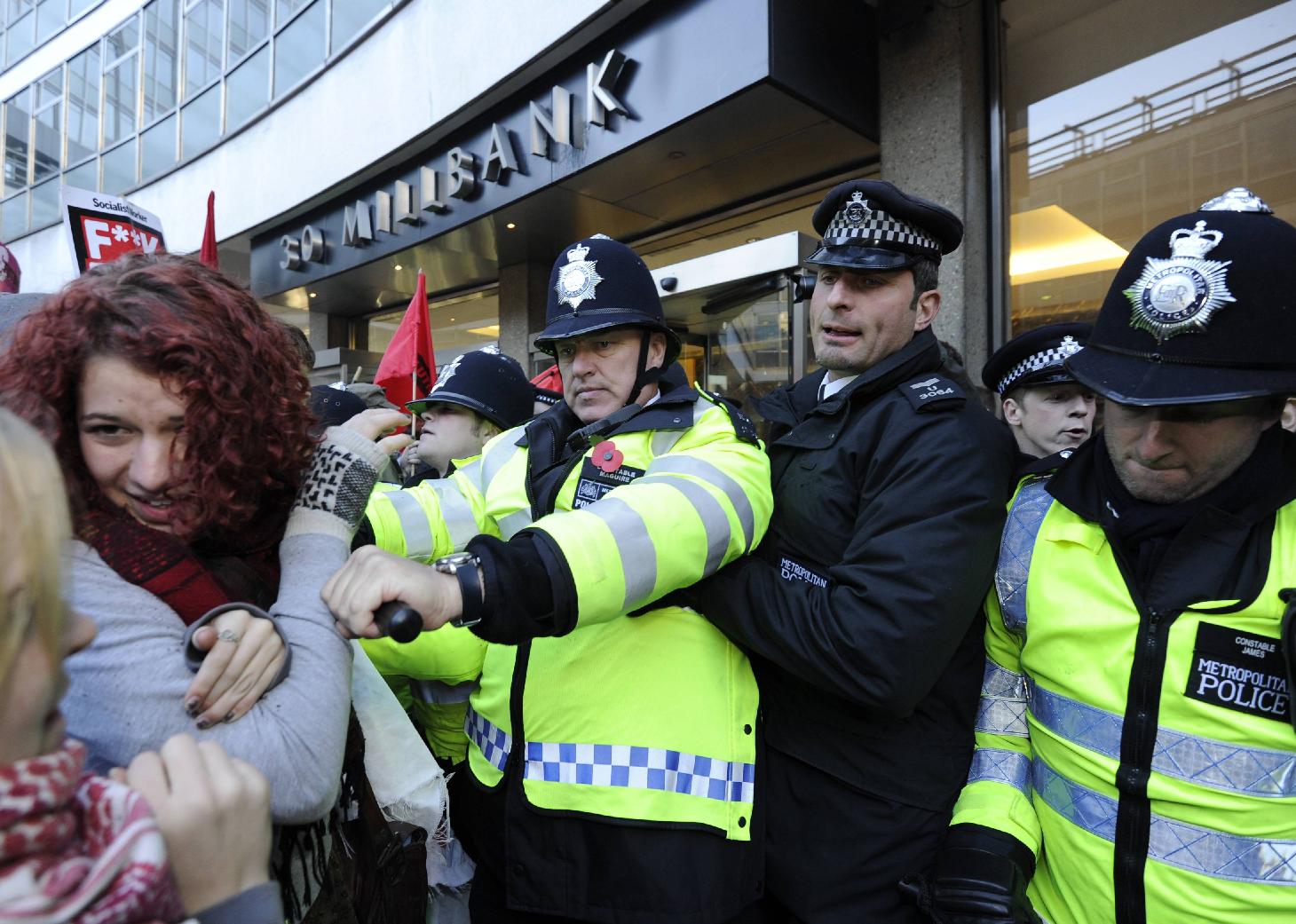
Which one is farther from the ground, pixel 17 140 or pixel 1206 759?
pixel 17 140

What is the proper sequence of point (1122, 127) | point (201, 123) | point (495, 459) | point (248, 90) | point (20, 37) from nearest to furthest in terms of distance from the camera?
point (495, 459) < point (1122, 127) < point (248, 90) < point (201, 123) < point (20, 37)

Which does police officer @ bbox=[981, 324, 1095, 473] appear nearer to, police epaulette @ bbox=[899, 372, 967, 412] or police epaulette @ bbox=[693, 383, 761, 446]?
police epaulette @ bbox=[899, 372, 967, 412]


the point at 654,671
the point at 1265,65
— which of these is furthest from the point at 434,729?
the point at 1265,65

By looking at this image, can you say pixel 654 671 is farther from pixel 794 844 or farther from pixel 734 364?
pixel 734 364

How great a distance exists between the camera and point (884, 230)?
1856 mm

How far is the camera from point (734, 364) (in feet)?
16.2

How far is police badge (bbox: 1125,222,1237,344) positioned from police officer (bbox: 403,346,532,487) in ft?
8.23

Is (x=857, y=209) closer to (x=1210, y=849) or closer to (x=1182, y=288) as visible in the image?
(x=1182, y=288)

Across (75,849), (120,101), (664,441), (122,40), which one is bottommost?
(75,849)

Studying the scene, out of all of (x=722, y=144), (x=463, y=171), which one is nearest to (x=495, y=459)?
(x=722, y=144)

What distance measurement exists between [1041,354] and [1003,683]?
136 centimetres

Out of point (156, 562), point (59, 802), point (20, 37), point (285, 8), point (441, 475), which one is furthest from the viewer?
point (20, 37)

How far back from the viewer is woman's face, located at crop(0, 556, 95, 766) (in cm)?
62

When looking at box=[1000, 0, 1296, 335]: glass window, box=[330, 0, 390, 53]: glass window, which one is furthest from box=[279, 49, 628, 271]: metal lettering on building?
box=[1000, 0, 1296, 335]: glass window
